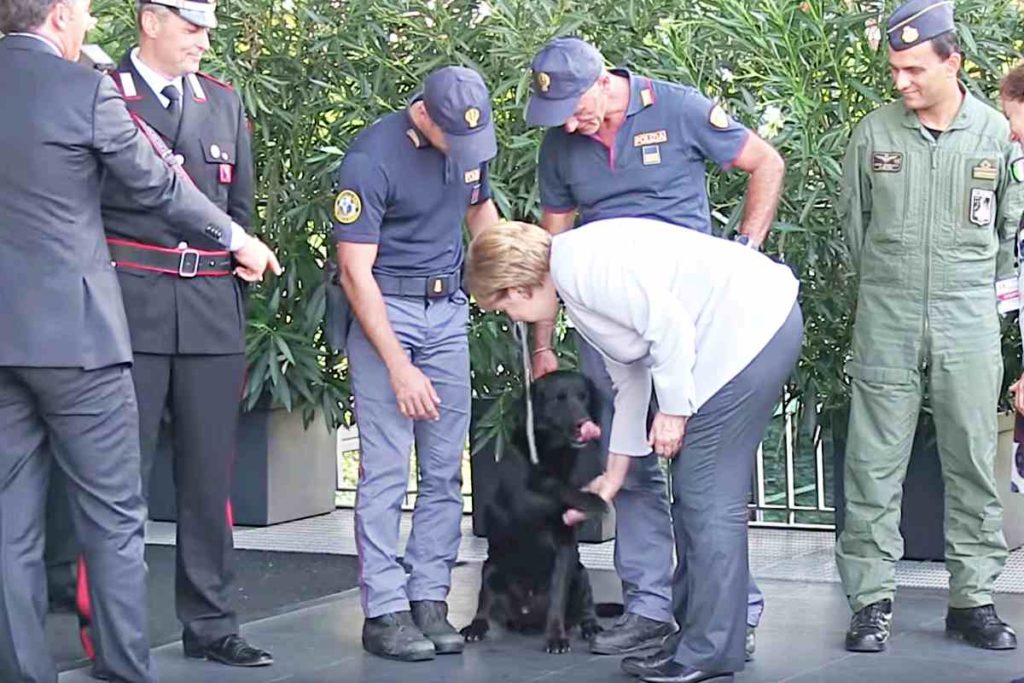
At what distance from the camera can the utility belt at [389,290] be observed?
194 inches

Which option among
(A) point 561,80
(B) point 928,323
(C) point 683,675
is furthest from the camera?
(B) point 928,323

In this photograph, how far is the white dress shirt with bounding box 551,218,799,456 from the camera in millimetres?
3969

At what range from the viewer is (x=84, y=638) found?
4.77 meters

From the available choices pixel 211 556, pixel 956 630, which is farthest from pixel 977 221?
pixel 211 556

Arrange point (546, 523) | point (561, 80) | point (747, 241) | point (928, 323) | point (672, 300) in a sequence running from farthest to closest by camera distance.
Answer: point (546, 523), point (928, 323), point (747, 241), point (561, 80), point (672, 300)

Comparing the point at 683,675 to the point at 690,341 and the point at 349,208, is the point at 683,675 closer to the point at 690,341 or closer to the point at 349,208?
the point at 690,341

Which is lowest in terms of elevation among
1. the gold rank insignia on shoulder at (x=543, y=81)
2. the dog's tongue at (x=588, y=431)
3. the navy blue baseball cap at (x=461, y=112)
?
the dog's tongue at (x=588, y=431)

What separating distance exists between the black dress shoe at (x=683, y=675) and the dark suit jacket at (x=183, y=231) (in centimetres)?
139

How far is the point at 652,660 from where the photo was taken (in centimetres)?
458

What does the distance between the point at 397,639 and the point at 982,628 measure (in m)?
1.57

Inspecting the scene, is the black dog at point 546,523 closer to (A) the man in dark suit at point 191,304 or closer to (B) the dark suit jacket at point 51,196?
(A) the man in dark suit at point 191,304

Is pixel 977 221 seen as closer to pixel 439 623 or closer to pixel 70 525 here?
pixel 439 623

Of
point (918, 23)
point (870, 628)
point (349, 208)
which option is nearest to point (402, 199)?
point (349, 208)

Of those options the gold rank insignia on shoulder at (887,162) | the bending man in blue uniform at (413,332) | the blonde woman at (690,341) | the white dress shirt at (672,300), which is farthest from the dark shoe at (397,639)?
the gold rank insignia on shoulder at (887,162)
